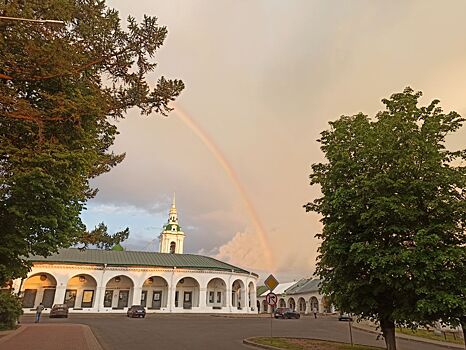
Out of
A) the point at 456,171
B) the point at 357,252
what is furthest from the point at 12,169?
the point at 456,171

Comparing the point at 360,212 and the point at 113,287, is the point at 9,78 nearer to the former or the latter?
the point at 360,212

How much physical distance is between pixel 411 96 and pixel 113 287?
48.1m

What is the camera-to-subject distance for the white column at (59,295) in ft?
151

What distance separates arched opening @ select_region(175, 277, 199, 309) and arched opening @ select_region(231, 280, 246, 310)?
21.5 feet

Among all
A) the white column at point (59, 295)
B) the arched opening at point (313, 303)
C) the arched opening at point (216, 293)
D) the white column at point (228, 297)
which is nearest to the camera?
the white column at point (59, 295)

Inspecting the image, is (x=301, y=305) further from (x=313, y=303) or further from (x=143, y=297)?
(x=143, y=297)

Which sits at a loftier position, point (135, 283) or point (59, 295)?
point (135, 283)

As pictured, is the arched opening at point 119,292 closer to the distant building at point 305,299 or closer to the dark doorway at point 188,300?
the dark doorway at point 188,300

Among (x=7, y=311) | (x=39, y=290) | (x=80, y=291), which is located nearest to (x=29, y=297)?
(x=39, y=290)

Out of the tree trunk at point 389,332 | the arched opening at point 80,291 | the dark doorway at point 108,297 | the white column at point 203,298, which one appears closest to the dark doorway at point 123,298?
the dark doorway at point 108,297

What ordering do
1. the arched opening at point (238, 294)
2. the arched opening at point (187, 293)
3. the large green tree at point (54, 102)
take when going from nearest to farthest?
the large green tree at point (54, 102), the arched opening at point (187, 293), the arched opening at point (238, 294)

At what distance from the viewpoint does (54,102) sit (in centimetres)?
1116

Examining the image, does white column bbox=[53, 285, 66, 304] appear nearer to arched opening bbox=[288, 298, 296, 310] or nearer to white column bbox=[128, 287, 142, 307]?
white column bbox=[128, 287, 142, 307]

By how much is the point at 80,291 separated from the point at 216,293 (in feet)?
63.0
